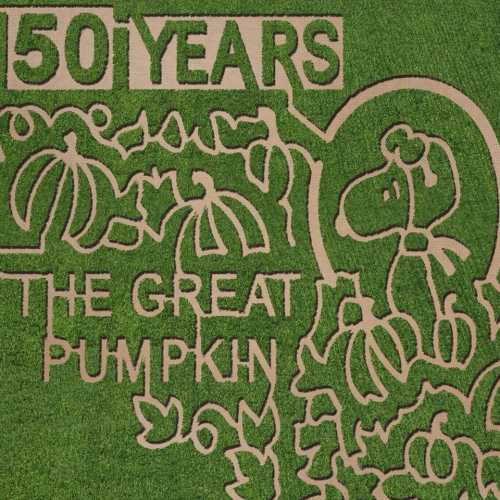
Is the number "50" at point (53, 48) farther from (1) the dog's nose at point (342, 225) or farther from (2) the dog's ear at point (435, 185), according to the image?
(2) the dog's ear at point (435, 185)

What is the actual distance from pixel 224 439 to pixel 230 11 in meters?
1.33

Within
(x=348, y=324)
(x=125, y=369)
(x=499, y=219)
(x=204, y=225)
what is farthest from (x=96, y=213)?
(x=499, y=219)

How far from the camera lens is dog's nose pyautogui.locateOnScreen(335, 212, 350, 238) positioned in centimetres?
231

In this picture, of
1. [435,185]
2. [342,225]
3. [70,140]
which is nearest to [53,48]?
[70,140]

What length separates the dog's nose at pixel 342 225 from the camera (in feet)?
7.59

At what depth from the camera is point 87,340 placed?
2285 millimetres

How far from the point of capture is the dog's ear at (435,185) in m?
2.31

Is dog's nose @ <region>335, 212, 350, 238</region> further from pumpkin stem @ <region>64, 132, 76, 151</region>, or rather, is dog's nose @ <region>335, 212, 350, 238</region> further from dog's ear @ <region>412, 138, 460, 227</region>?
pumpkin stem @ <region>64, 132, 76, 151</region>

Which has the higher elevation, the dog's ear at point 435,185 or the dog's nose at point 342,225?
the dog's ear at point 435,185

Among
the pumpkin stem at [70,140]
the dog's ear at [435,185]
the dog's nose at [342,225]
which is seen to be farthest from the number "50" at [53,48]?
the dog's ear at [435,185]

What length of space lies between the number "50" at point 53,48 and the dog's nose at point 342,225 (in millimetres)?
870

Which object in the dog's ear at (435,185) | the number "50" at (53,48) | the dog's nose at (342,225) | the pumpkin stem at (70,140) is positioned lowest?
the dog's nose at (342,225)

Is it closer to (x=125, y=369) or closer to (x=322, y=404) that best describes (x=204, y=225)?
(x=125, y=369)

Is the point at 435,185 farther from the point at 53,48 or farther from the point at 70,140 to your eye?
the point at 53,48
